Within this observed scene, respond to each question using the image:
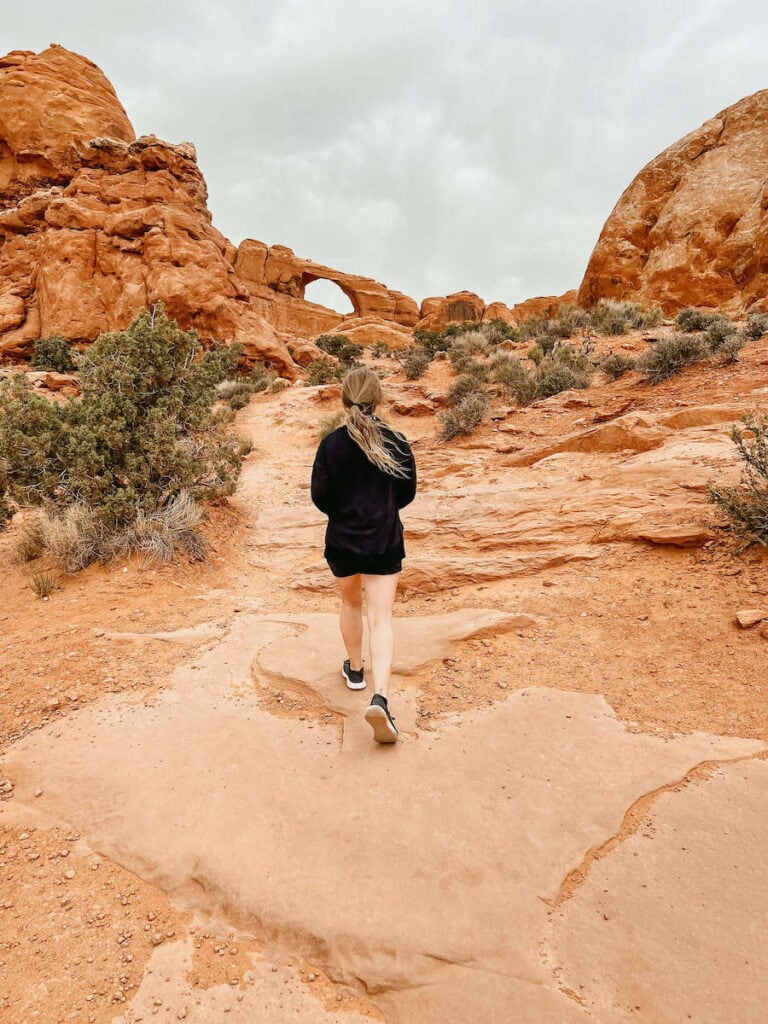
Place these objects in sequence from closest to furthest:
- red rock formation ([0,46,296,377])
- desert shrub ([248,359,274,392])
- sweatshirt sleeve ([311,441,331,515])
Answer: sweatshirt sleeve ([311,441,331,515]), desert shrub ([248,359,274,392]), red rock formation ([0,46,296,377])

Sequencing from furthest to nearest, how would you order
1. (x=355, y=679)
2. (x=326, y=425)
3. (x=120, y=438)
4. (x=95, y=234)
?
(x=95, y=234), (x=326, y=425), (x=120, y=438), (x=355, y=679)

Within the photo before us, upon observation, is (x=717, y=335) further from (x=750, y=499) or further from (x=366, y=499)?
(x=366, y=499)

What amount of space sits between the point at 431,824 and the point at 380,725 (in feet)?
1.66

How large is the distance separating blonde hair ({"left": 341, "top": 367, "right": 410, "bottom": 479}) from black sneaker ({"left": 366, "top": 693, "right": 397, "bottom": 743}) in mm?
1146

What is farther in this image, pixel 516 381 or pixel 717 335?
pixel 516 381

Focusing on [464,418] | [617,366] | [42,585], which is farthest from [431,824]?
[617,366]

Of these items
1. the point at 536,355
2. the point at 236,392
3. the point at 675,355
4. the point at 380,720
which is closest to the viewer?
the point at 380,720

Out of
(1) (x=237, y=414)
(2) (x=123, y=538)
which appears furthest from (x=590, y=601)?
(1) (x=237, y=414)

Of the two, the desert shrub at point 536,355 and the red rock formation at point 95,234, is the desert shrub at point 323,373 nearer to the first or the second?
the red rock formation at point 95,234

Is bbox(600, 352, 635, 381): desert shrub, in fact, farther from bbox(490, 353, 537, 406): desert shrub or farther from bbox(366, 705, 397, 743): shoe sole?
bbox(366, 705, 397, 743): shoe sole

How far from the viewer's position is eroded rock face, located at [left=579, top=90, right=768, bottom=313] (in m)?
16.2

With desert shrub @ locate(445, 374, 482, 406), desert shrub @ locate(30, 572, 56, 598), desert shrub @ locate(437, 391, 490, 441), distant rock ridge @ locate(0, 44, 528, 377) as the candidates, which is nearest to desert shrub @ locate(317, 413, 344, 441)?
desert shrub @ locate(445, 374, 482, 406)

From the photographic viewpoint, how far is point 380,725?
→ 7.93 ft

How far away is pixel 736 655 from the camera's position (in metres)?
2.96
